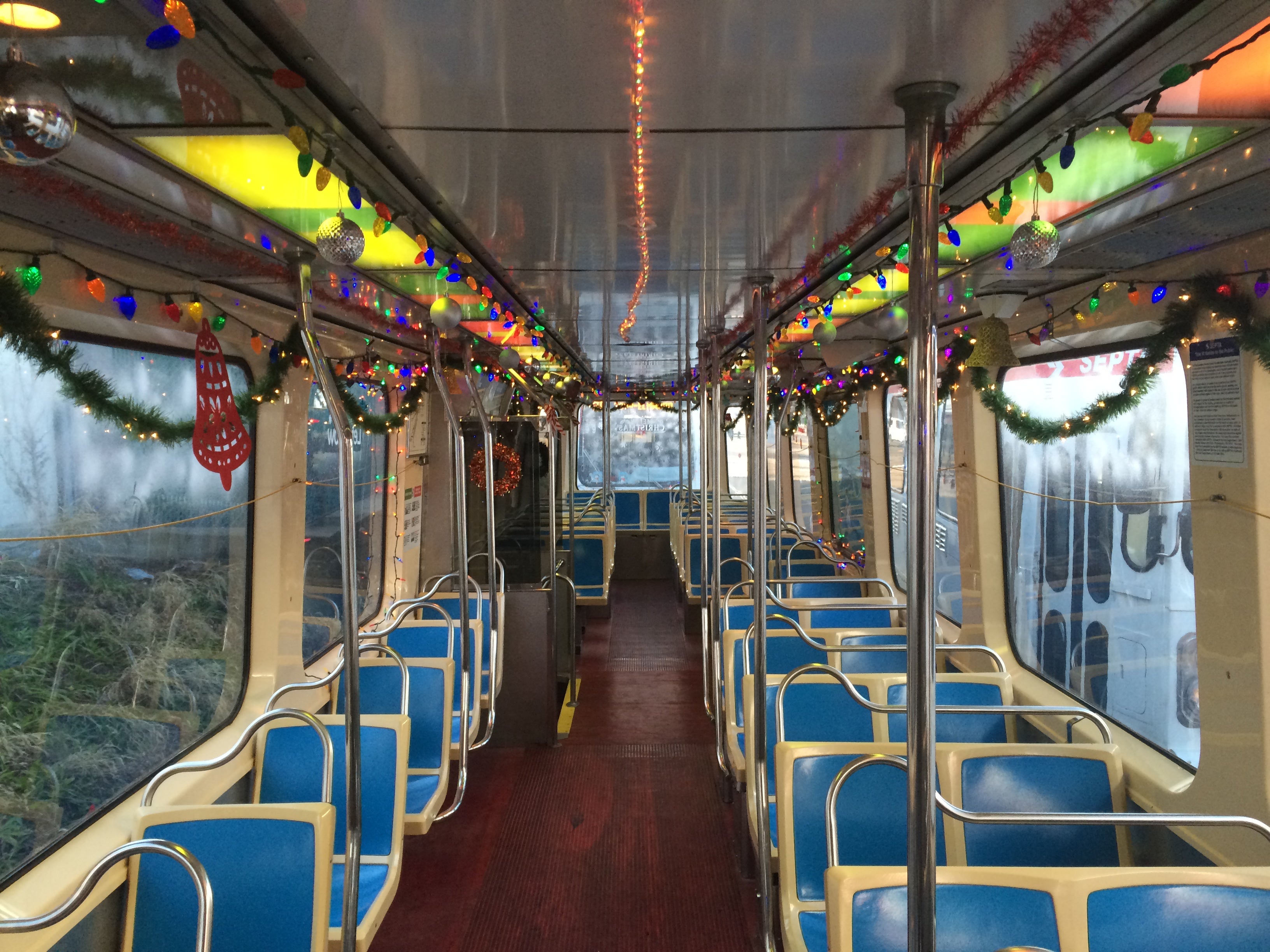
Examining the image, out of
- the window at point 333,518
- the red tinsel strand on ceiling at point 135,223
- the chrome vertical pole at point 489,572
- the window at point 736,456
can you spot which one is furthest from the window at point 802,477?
the red tinsel strand on ceiling at point 135,223

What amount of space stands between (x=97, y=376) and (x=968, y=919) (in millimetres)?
2786

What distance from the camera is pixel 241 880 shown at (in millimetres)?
2451

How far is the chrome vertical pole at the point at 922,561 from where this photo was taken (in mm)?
1551

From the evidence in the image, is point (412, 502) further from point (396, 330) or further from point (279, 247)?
point (279, 247)

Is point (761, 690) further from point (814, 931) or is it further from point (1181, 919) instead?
point (1181, 919)

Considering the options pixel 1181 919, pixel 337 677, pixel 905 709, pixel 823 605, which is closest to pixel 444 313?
pixel 337 677

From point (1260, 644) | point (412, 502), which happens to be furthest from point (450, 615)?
point (1260, 644)

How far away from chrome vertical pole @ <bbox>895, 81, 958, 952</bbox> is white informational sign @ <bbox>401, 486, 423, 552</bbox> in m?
5.22

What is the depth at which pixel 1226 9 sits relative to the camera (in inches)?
55.0

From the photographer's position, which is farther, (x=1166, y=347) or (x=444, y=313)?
(x=444, y=313)

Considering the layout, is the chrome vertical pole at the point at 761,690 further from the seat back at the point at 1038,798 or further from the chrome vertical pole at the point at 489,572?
the chrome vertical pole at the point at 489,572

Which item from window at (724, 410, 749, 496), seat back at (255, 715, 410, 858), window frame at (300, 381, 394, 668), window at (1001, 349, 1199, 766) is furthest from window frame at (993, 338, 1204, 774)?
window at (724, 410, 749, 496)

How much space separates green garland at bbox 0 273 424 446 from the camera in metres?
2.26

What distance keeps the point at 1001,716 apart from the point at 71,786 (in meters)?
3.36
